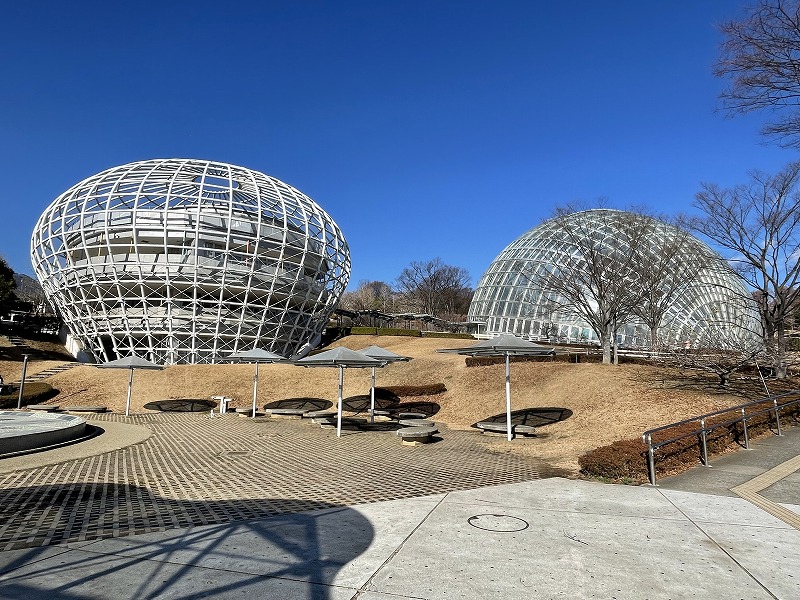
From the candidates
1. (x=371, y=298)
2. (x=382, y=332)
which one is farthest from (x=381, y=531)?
(x=371, y=298)

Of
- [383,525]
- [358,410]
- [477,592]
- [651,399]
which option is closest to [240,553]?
[383,525]

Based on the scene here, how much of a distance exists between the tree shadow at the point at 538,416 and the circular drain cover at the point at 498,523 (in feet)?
37.0

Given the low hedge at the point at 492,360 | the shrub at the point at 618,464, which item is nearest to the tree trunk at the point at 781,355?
the low hedge at the point at 492,360

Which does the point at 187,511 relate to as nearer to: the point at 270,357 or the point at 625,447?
the point at 625,447

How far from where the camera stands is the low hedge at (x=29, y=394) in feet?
78.3

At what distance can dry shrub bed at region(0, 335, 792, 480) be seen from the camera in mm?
15148

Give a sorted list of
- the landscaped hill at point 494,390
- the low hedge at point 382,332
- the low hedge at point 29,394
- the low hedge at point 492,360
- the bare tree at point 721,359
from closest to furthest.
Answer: the landscaped hill at point 494,390, the bare tree at point 721,359, the low hedge at point 29,394, the low hedge at point 492,360, the low hedge at point 382,332

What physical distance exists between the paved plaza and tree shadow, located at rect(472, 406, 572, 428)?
7.41 metres

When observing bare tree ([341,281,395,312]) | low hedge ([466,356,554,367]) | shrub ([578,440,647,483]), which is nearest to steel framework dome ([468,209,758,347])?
low hedge ([466,356,554,367])

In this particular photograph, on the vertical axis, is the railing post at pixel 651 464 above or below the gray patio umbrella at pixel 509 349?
below

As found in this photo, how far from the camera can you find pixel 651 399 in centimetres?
1777

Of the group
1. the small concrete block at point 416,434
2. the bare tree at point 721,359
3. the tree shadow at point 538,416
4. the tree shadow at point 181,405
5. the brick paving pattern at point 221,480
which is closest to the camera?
the brick paving pattern at point 221,480

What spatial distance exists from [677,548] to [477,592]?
8.82 feet

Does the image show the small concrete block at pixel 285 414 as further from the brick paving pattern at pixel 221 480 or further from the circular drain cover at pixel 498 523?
the circular drain cover at pixel 498 523
